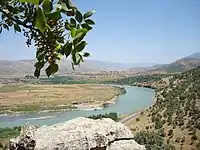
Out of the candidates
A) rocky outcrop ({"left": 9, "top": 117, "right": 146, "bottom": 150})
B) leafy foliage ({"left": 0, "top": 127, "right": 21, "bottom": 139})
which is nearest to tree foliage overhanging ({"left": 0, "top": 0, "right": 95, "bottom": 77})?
rocky outcrop ({"left": 9, "top": 117, "right": 146, "bottom": 150})

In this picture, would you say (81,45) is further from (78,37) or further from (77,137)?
(77,137)

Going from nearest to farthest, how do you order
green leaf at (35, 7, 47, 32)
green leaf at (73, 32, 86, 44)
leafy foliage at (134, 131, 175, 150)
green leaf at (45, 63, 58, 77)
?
green leaf at (35, 7, 47, 32), green leaf at (73, 32, 86, 44), green leaf at (45, 63, 58, 77), leafy foliage at (134, 131, 175, 150)

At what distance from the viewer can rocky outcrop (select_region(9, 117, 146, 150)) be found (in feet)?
27.4

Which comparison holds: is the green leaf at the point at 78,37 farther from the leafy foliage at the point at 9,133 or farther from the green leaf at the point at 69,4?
the leafy foliage at the point at 9,133

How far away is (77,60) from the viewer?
3.17 ft

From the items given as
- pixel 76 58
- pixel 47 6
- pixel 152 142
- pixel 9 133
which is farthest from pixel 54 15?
pixel 9 133

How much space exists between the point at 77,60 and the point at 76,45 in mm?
68

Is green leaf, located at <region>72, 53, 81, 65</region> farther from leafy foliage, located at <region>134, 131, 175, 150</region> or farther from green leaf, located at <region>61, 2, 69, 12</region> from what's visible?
leafy foliage, located at <region>134, 131, 175, 150</region>

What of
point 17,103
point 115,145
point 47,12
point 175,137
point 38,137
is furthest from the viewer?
point 17,103

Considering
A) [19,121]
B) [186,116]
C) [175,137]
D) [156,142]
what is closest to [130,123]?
[186,116]

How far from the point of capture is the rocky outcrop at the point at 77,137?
27.4 feet

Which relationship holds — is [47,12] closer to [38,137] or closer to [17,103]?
[38,137]

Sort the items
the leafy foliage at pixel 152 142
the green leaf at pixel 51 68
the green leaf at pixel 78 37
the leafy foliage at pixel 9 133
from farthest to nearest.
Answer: the leafy foliage at pixel 9 133 → the leafy foliage at pixel 152 142 → the green leaf at pixel 51 68 → the green leaf at pixel 78 37

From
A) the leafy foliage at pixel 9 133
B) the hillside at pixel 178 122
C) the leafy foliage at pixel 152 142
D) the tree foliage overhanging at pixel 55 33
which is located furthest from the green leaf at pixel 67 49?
the leafy foliage at pixel 9 133
